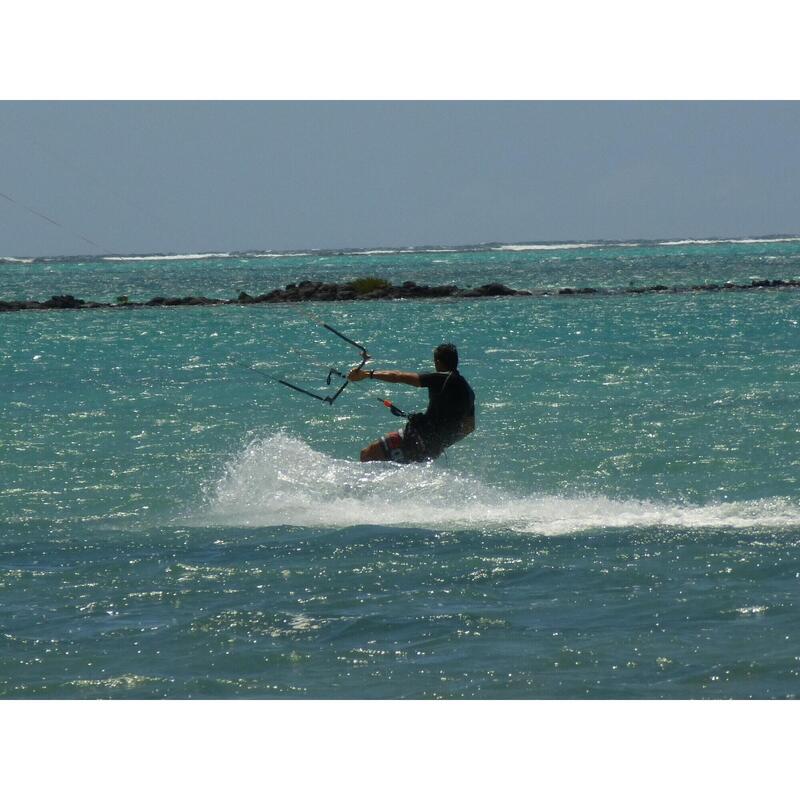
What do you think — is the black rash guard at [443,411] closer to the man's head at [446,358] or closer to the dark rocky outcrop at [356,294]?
the man's head at [446,358]

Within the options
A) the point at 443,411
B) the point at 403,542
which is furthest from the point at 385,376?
the point at 403,542

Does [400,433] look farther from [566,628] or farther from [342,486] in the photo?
[566,628]

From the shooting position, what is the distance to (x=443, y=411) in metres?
13.5

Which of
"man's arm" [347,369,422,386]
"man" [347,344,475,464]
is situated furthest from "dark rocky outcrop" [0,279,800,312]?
"man's arm" [347,369,422,386]

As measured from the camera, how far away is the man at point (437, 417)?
13.3 meters

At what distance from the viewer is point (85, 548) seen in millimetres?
11883

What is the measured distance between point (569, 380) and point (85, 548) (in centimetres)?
1487

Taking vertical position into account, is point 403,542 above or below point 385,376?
below

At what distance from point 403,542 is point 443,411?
7.23ft

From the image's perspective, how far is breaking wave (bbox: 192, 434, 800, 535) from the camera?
12.4 metres

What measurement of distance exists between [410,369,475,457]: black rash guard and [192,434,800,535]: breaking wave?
1.04 ft

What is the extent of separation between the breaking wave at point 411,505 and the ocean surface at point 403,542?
0.13 feet

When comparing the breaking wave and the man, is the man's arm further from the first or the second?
the breaking wave

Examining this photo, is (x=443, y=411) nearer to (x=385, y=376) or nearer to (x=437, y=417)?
(x=437, y=417)
